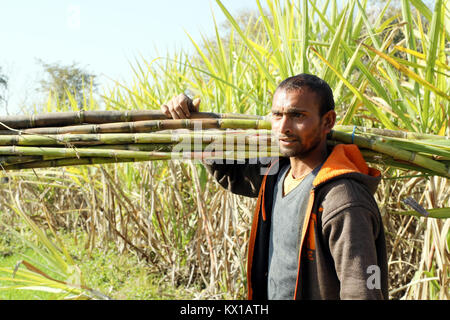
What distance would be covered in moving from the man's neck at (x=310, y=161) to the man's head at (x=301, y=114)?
4cm

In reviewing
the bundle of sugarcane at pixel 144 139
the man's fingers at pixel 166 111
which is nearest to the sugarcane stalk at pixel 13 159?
the bundle of sugarcane at pixel 144 139

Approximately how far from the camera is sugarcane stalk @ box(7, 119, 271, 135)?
1.11 metres

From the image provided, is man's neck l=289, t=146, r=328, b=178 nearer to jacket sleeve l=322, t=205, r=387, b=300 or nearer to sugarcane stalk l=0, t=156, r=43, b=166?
jacket sleeve l=322, t=205, r=387, b=300

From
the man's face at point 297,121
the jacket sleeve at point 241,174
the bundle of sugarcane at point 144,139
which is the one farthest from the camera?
the jacket sleeve at point 241,174

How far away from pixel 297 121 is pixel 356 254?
1.11 ft

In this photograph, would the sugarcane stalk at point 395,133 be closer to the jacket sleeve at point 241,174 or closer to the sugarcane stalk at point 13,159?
the jacket sleeve at point 241,174

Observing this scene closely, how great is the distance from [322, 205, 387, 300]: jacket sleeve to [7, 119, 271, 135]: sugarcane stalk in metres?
0.35

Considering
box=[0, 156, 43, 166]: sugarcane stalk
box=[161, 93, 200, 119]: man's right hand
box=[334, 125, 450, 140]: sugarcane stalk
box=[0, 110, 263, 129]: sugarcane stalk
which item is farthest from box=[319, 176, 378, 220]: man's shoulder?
box=[0, 156, 43, 166]: sugarcane stalk

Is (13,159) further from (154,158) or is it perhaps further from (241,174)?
(241,174)

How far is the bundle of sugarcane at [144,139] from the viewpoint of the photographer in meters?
1.09

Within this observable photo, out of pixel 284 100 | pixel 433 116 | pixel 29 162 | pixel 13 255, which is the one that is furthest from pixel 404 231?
pixel 13 255

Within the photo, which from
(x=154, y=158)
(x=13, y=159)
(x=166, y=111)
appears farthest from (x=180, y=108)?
(x=13, y=159)

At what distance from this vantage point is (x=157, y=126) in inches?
44.3

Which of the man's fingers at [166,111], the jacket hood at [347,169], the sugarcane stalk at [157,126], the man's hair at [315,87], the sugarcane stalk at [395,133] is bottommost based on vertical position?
the jacket hood at [347,169]
